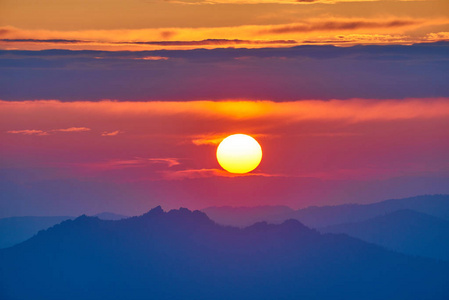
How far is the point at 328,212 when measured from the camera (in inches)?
3465

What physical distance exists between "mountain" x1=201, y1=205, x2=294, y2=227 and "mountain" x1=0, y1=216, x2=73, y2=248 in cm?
1729

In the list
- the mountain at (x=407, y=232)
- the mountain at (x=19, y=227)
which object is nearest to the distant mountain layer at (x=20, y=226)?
the mountain at (x=19, y=227)

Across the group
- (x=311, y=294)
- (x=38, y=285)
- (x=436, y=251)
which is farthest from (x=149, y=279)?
(x=436, y=251)

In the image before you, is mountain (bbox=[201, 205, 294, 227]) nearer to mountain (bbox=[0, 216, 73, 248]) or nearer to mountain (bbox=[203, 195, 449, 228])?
mountain (bbox=[203, 195, 449, 228])

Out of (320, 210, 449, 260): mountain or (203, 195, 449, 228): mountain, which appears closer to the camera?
(203, 195, 449, 228): mountain

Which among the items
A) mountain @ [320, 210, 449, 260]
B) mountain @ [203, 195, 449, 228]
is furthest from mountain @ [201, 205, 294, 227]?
mountain @ [320, 210, 449, 260]

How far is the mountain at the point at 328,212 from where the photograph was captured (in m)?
85.0

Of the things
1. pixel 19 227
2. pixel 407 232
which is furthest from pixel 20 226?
pixel 407 232

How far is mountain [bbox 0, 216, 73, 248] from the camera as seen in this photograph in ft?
248

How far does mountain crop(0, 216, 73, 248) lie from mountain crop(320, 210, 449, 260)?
36915mm

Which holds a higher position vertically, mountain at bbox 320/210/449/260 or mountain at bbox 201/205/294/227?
mountain at bbox 320/210/449/260

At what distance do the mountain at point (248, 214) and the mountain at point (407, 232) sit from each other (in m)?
11.9

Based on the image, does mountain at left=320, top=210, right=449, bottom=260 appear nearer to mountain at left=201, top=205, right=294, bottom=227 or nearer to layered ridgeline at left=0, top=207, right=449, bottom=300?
layered ridgeline at left=0, top=207, right=449, bottom=300

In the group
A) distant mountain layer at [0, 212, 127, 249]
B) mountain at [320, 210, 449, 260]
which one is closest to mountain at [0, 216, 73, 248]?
distant mountain layer at [0, 212, 127, 249]
